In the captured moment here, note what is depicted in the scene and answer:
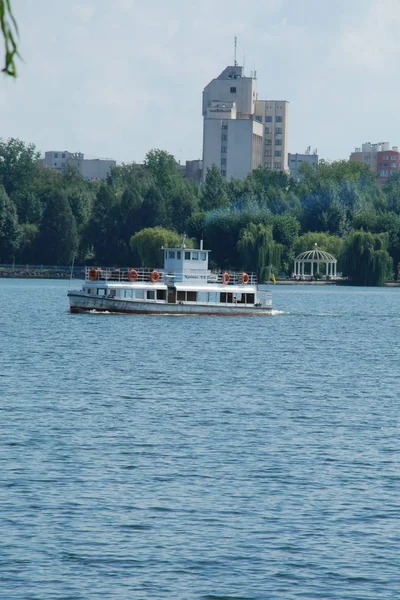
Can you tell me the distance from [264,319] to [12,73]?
103 metres

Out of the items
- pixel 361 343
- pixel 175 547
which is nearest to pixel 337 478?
pixel 175 547

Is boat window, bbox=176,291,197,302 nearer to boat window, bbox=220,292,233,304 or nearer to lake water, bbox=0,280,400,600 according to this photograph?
boat window, bbox=220,292,233,304

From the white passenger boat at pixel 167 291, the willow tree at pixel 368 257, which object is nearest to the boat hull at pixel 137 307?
the white passenger boat at pixel 167 291

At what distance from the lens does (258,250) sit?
7254 inches

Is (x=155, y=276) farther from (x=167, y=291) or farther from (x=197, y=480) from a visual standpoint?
(x=197, y=480)

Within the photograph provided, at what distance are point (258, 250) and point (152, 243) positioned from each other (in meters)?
16.8

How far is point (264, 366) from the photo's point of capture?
68.5 m

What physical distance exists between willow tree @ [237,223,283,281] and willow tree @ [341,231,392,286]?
10691 millimetres

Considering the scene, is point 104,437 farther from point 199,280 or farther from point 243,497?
point 199,280

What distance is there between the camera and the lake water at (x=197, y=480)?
80.8ft

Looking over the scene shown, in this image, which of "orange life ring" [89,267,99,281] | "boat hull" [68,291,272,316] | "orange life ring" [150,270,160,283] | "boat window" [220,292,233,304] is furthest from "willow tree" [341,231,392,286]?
"orange life ring" [89,267,99,281]

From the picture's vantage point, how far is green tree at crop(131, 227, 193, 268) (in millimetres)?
189750

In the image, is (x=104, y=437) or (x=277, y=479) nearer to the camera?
(x=277, y=479)

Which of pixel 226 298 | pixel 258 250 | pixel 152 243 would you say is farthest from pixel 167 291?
pixel 152 243
